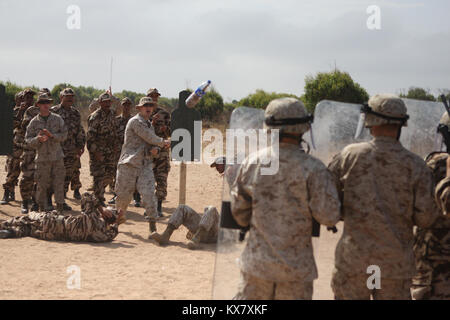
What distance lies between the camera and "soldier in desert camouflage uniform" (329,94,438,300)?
3.94 m

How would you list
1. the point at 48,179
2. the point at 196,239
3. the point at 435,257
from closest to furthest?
the point at 435,257 < the point at 196,239 < the point at 48,179

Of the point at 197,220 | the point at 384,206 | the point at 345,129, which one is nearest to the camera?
the point at 384,206

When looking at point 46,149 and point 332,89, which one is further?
point 332,89

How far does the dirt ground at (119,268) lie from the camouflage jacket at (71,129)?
2972 mm

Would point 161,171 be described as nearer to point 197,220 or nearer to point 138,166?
point 138,166

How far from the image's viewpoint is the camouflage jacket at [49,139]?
1019 centimetres

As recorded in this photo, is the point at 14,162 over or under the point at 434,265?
over

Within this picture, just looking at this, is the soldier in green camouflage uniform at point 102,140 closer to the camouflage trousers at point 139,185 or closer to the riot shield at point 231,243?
the camouflage trousers at point 139,185

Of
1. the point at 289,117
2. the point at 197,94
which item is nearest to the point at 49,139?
the point at 197,94

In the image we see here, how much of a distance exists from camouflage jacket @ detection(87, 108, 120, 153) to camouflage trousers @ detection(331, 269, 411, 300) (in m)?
8.66

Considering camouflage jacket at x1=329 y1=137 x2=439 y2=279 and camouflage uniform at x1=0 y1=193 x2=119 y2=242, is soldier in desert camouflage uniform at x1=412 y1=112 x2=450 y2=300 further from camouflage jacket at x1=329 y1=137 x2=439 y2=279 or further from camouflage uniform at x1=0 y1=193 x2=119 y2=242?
camouflage uniform at x1=0 y1=193 x2=119 y2=242

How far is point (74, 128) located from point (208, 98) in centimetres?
2129

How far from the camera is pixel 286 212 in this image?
151 inches

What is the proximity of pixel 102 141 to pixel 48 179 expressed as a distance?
74.9 inches
